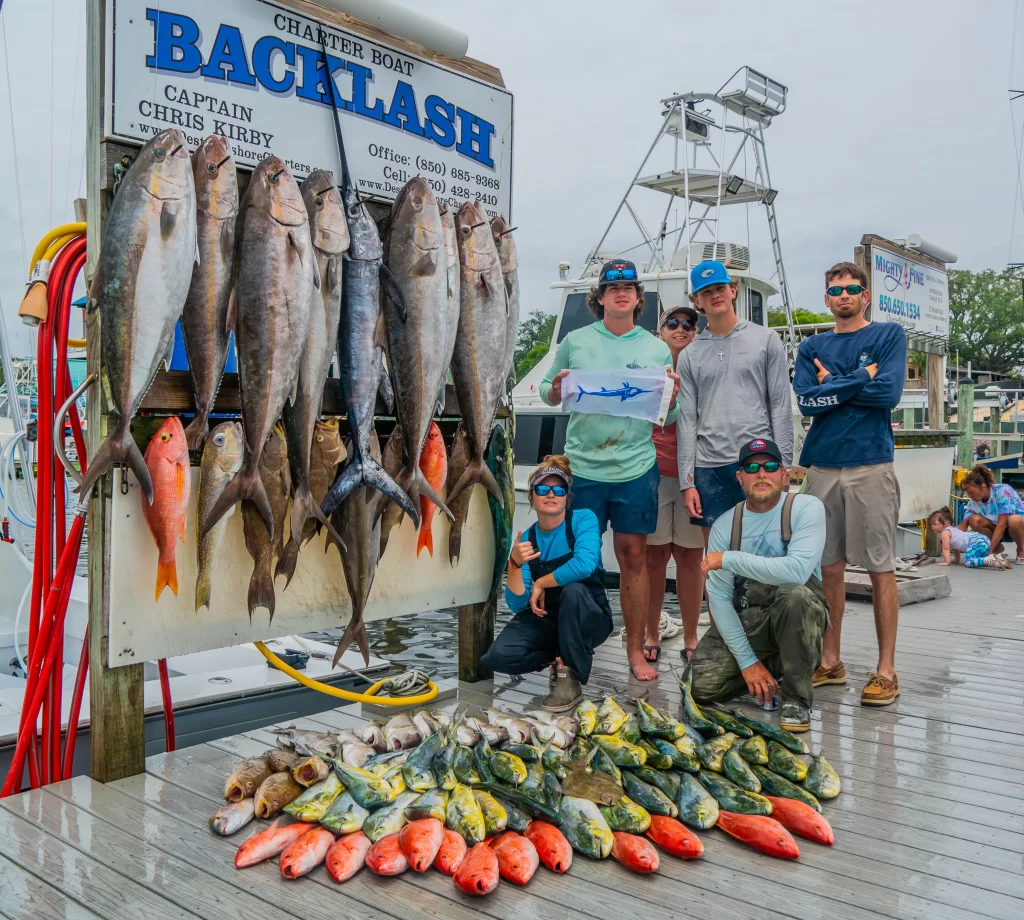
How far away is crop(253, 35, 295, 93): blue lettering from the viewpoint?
11.4 feet

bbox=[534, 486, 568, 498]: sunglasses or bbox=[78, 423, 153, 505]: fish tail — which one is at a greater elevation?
bbox=[78, 423, 153, 505]: fish tail

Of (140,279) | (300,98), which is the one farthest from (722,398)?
(140,279)

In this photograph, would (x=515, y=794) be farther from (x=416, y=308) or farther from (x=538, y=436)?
(x=538, y=436)

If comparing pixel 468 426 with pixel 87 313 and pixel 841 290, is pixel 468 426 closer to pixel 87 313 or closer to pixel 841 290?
pixel 87 313

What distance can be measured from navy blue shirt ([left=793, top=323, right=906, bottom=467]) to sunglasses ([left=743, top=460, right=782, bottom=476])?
633mm

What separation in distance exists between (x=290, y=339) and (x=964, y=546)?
30.0 ft

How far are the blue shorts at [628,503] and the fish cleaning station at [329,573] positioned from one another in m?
0.64

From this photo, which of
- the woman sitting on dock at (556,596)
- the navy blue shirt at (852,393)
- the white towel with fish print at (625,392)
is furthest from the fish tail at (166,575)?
the navy blue shirt at (852,393)

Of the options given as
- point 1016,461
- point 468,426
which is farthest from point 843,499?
point 1016,461

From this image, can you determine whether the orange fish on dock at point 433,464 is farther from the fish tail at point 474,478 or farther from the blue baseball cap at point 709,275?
the blue baseball cap at point 709,275

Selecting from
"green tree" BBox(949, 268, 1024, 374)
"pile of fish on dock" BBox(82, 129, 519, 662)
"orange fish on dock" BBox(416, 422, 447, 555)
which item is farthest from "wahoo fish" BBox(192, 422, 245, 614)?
"green tree" BBox(949, 268, 1024, 374)

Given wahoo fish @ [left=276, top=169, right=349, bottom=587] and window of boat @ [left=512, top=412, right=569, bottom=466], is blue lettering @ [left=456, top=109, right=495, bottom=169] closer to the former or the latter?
wahoo fish @ [left=276, top=169, right=349, bottom=587]

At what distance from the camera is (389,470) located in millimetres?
3791

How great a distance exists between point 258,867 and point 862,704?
2.99 metres
